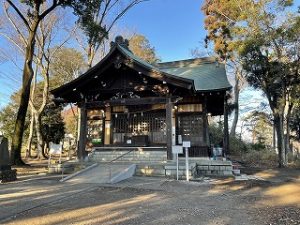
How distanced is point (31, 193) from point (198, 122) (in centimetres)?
1013

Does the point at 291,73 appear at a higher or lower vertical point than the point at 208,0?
lower

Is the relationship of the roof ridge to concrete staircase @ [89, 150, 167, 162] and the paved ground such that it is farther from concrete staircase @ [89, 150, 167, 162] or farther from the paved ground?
the paved ground

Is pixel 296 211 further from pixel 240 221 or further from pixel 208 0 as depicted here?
pixel 208 0

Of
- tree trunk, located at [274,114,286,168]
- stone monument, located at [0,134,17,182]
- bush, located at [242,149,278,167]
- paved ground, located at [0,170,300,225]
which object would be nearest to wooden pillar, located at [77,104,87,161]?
stone monument, located at [0,134,17,182]

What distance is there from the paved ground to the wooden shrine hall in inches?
177

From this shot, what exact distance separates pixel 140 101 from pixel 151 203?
8.00 metres

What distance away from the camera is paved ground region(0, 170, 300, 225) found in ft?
20.7

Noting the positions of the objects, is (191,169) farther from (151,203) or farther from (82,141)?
(82,141)

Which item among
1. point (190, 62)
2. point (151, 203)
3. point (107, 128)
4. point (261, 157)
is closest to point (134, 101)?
point (107, 128)

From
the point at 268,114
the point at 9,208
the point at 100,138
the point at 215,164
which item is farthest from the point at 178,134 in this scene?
the point at 268,114

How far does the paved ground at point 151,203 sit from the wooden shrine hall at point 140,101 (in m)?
4.48

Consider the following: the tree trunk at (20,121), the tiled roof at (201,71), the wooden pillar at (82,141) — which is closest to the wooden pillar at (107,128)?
the wooden pillar at (82,141)

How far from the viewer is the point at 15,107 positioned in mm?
36312

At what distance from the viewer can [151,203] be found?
7824 millimetres
